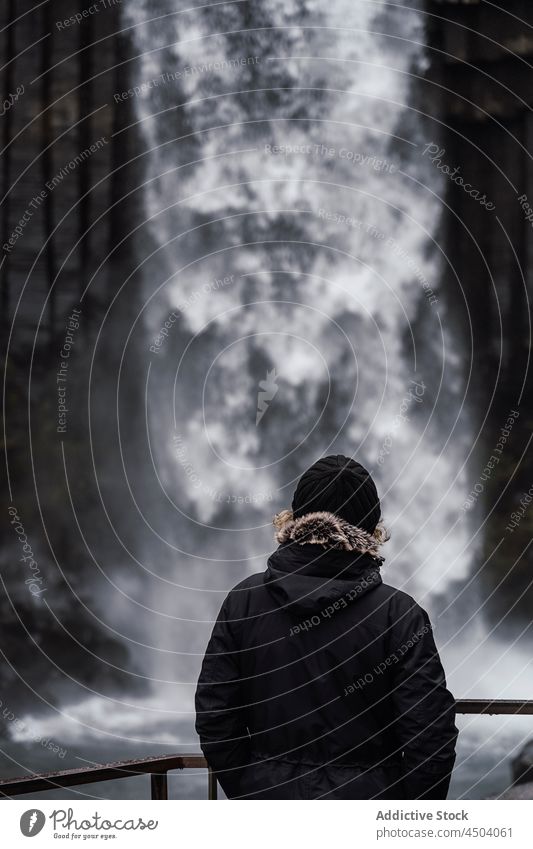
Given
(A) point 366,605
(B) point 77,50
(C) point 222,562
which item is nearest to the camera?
(A) point 366,605

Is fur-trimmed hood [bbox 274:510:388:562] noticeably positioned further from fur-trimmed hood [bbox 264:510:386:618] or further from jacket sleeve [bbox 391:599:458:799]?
jacket sleeve [bbox 391:599:458:799]

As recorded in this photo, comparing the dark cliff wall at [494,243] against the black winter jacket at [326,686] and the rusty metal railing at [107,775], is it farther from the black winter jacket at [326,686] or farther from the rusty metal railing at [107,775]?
the black winter jacket at [326,686]

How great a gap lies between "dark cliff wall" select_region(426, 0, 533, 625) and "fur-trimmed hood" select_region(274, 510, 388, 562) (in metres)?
2.94

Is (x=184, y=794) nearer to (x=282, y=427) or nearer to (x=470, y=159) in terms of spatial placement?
(x=282, y=427)

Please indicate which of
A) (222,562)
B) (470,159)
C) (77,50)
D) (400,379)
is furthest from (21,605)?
(470,159)

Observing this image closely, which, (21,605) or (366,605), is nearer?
(366,605)

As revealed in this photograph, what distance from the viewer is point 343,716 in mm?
Answer: 1555

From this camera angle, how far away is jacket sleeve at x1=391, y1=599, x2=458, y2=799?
1495 millimetres

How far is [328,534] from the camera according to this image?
1529 mm

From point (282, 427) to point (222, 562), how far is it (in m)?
0.75

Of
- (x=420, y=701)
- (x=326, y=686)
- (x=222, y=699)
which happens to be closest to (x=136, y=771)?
(x=222, y=699)

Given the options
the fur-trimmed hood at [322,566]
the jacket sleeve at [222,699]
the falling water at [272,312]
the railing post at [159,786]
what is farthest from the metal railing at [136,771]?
the falling water at [272,312]

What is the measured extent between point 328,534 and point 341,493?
0.24 ft

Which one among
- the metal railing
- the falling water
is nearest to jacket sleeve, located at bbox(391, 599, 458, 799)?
the metal railing
